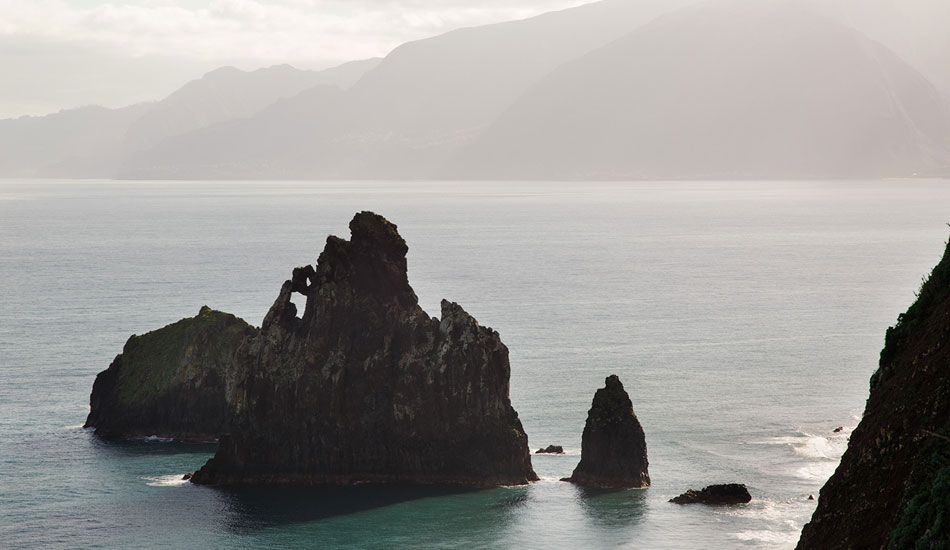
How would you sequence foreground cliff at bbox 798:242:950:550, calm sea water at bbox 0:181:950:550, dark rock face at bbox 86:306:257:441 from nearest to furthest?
foreground cliff at bbox 798:242:950:550 → calm sea water at bbox 0:181:950:550 → dark rock face at bbox 86:306:257:441

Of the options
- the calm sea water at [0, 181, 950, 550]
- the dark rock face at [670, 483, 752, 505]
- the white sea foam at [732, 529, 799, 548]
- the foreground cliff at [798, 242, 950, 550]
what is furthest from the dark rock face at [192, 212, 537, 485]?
the foreground cliff at [798, 242, 950, 550]

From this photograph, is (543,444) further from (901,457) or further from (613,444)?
(901,457)

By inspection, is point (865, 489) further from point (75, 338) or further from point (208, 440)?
point (75, 338)

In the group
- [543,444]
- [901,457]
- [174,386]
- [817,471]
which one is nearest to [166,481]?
[174,386]

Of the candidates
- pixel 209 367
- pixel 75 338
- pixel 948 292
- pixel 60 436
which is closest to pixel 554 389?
pixel 209 367

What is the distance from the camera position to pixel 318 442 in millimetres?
82875

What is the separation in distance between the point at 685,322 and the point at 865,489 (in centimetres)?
12902

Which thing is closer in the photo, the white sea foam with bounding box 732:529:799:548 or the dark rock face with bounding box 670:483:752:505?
the white sea foam with bounding box 732:529:799:548

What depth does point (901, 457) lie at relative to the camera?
30.5 meters

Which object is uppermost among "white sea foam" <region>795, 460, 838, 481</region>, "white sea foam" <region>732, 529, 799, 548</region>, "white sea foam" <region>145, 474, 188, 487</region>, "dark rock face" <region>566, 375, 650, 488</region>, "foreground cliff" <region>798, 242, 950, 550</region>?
"foreground cliff" <region>798, 242, 950, 550</region>

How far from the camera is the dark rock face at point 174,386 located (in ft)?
312

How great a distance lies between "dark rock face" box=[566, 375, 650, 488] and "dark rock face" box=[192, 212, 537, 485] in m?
4.43

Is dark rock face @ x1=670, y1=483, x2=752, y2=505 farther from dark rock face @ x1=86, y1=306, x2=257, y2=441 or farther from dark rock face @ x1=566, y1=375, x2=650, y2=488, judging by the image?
dark rock face @ x1=86, y1=306, x2=257, y2=441

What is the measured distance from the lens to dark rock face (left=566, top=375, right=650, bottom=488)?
79.0 meters
